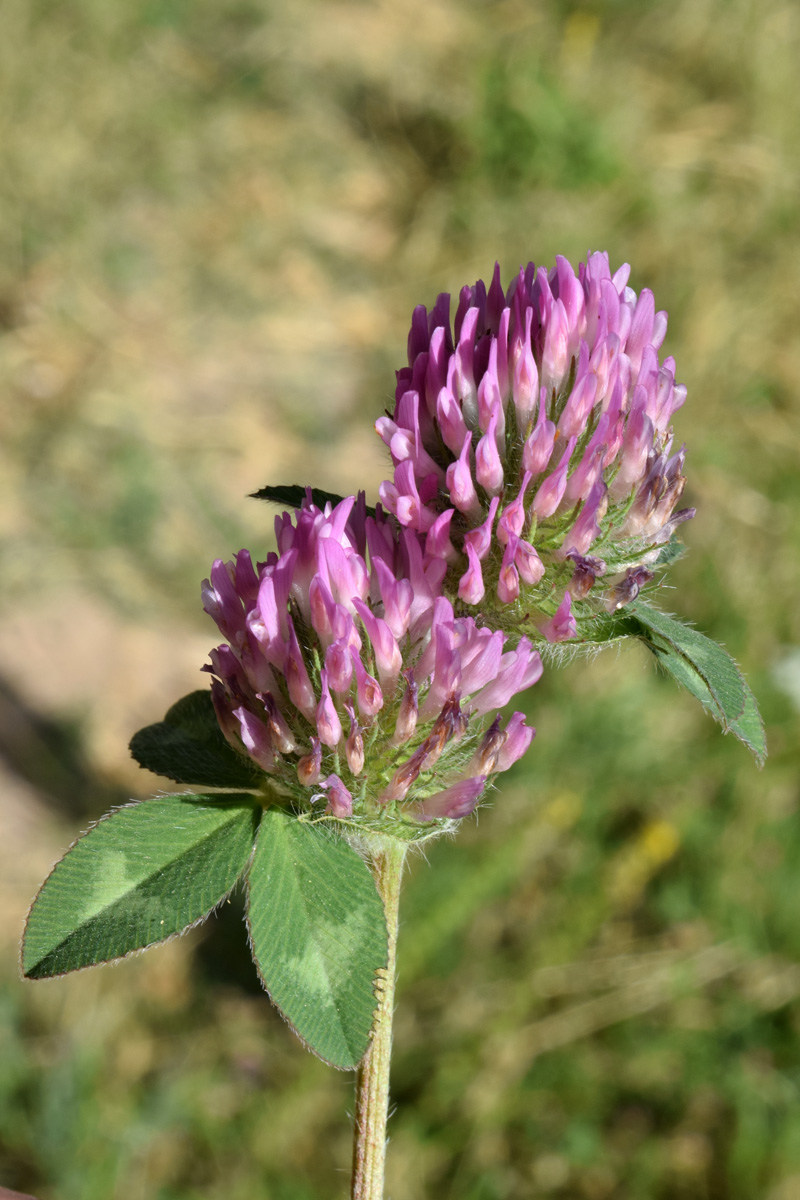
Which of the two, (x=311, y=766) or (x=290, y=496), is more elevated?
(x=290, y=496)

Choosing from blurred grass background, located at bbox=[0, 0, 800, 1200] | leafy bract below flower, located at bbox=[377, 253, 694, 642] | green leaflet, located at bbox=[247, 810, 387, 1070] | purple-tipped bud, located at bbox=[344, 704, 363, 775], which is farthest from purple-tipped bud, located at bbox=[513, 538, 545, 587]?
blurred grass background, located at bbox=[0, 0, 800, 1200]

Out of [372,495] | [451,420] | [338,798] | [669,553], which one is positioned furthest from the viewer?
[372,495]

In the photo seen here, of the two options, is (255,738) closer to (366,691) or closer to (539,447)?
(366,691)

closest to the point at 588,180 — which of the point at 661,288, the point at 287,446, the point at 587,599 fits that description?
the point at 661,288

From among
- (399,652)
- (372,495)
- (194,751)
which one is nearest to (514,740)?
(399,652)

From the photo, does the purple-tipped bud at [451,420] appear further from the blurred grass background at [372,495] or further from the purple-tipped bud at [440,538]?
the blurred grass background at [372,495]

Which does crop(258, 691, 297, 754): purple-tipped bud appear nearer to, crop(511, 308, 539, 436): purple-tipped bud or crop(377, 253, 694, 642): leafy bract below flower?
crop(377, 253, 694, 642): leafy bract below flower
